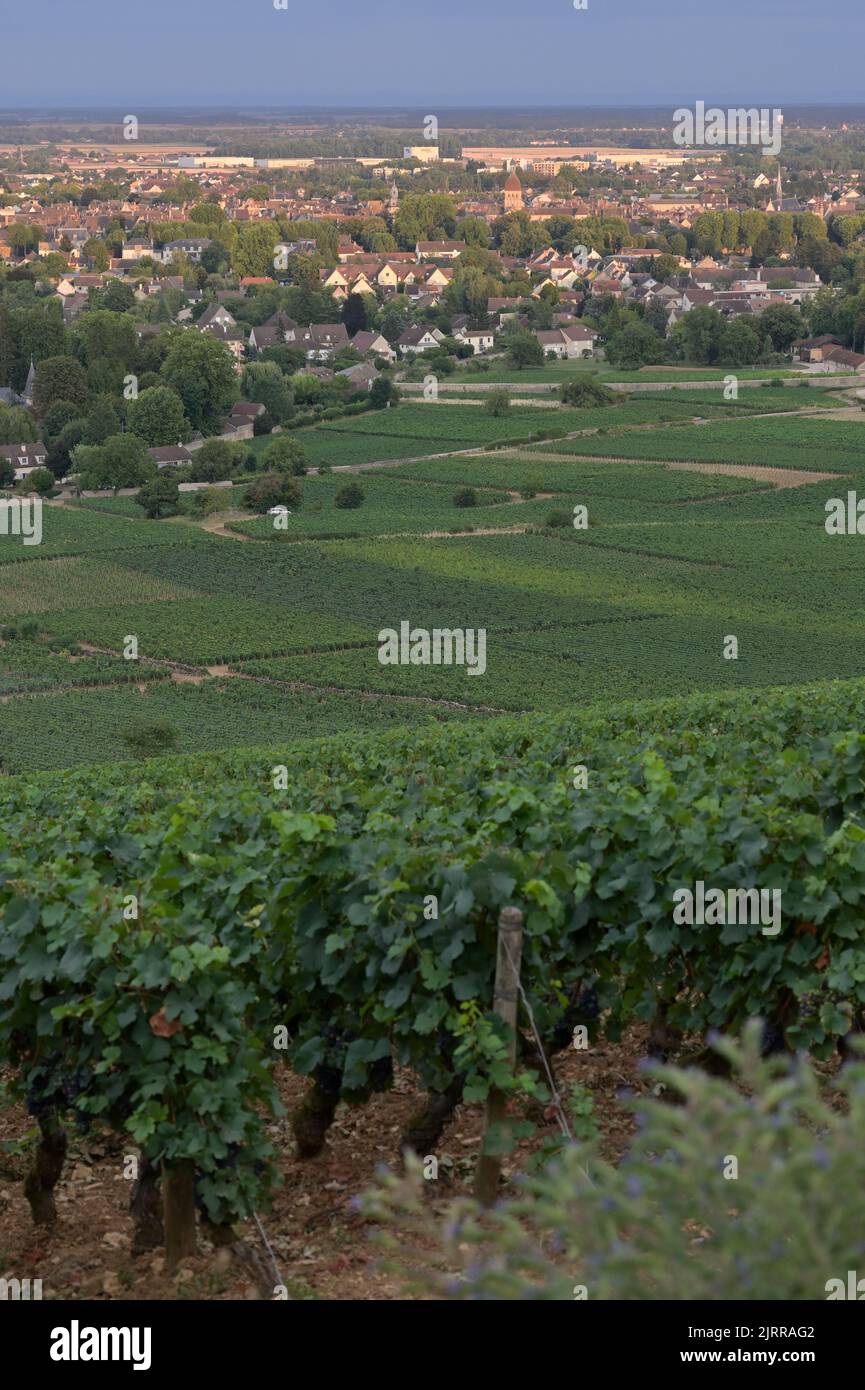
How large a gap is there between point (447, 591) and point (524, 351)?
64863 millimetres

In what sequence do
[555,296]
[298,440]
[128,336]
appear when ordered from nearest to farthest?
[298,440] < [128,336] < [555,296]

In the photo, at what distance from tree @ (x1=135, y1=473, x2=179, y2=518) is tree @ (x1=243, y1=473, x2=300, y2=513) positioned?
396cm

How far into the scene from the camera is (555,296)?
157 meters

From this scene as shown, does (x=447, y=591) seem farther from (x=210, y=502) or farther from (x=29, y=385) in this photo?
(x=29, y=385)

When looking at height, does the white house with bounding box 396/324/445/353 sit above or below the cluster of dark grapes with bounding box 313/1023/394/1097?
above

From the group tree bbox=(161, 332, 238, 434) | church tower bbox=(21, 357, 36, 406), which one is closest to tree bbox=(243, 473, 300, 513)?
tree bbox=(161, 332, 238, 434)

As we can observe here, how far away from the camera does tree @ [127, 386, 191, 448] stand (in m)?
103

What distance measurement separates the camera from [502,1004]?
27.7ft

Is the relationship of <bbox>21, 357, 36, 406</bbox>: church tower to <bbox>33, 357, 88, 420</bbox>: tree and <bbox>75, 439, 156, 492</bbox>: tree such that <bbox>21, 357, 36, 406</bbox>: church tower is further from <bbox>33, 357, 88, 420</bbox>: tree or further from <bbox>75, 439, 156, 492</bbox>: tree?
<bbox>75, 439, 156, 492</bbox>: tree

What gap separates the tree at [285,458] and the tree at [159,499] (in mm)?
7545

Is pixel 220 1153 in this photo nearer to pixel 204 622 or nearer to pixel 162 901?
pixel 162 901

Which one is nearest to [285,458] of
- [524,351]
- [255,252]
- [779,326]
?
[524,351]
